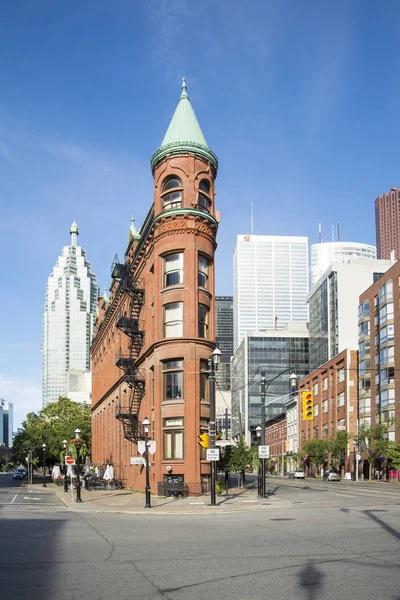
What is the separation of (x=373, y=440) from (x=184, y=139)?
57.2 metres

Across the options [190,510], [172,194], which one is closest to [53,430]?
[172,194]

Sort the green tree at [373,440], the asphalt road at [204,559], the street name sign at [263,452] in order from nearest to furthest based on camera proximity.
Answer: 1. the asphalt road at [204,559]
2. the street name sign at [263,452]
3. the green tree at [373,440]

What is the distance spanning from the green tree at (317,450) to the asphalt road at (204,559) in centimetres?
7769

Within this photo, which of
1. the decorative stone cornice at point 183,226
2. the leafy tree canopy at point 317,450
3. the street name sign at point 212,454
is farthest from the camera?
the leafy tree canopy at point 317,450

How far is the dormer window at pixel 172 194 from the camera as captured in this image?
43.2m

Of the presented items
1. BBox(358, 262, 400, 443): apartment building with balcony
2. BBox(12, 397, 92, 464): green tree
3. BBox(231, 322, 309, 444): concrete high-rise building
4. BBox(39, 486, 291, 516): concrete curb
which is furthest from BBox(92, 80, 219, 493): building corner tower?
BBox(231, 322, 309, 444): concrete high-rise building

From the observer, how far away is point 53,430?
90.3 m

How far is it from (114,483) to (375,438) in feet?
143

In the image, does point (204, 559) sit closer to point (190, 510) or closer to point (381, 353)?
point (190, 510)

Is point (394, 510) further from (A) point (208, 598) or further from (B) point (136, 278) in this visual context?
(B) point (136, 278)

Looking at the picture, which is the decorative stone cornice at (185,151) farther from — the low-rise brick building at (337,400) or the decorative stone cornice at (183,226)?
the low-rise brick building at (337,400)

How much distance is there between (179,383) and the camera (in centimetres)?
4116

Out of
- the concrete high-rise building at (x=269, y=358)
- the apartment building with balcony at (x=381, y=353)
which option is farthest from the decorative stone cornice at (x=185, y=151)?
the concrete high-rise building at (x=269, y=358)

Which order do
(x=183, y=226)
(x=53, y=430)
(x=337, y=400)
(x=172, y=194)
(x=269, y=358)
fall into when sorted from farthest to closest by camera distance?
(x=269, y=358), (x=337, y=400), (x=53, y=430), (x=172, y=194), (x=183, y=226)
